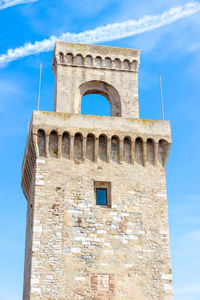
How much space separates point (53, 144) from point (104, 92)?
188 inches

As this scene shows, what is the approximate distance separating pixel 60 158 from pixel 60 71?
521 centimetres

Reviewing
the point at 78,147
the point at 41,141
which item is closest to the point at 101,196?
the point at 78,147

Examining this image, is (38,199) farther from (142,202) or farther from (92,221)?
(142,202)

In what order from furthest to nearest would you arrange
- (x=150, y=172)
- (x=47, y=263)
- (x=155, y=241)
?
(x=150, y=172) < (x=155, y=241) < (x=47, y=263)

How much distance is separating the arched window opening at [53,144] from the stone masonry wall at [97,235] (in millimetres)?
279

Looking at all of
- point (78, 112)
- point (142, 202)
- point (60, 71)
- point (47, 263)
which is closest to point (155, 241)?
point (142, 202)

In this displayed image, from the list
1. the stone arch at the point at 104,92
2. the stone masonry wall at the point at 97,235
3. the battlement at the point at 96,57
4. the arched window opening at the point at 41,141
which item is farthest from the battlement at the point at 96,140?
the battlement at the point at 96,57

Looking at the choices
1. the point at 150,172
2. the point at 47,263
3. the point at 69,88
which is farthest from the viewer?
the point at 69,88

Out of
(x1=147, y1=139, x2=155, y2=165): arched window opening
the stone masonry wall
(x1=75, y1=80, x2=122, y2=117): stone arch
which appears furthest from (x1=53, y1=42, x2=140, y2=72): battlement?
the stone masonry wall

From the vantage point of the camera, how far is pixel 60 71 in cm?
2555

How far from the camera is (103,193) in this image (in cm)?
2283

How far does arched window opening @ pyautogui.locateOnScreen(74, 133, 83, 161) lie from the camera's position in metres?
23.1

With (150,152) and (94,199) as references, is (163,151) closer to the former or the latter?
(150,152)

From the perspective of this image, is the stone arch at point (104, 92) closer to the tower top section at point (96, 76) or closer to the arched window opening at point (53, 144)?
the tower top section at point (96, 76)
